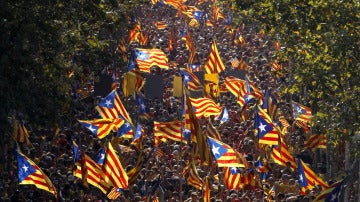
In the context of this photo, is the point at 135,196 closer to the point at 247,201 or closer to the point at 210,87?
the point at 247,201

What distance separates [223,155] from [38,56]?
3.91 metres

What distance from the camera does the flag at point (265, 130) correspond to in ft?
81.4

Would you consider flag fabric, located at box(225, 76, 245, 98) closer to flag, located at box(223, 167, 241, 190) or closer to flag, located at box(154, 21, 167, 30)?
flag, located at box(223, 167, 241, 190)

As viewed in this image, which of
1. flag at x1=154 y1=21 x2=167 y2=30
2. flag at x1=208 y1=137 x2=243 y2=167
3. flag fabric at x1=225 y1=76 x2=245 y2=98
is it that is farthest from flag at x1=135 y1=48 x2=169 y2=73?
flag at x1=154 y1=21 x2=167 y2=30

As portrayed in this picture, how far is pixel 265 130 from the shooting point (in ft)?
82.3

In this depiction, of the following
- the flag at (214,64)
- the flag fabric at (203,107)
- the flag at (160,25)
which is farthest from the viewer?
the flag at (160,25)

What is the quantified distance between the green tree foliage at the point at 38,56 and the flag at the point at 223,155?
3057 millimetres

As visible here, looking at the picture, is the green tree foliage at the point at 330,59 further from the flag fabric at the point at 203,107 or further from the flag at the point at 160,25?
the flag at the point at 160,25

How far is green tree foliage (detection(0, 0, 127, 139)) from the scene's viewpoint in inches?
881

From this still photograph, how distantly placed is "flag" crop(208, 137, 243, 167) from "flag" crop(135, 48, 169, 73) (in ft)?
32.1

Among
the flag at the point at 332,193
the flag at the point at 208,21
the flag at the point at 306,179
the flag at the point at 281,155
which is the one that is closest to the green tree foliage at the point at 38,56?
the flag at the point at 281,155

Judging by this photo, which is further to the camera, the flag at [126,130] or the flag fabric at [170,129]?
the flag at [126,130]


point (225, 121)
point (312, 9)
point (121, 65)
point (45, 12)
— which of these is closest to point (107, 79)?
point (121, 65)

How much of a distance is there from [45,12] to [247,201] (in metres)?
5.54
